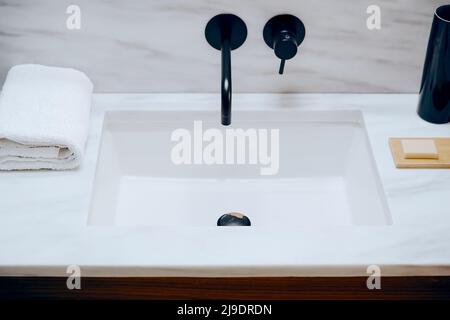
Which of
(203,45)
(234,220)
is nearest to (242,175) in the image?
(234,220)

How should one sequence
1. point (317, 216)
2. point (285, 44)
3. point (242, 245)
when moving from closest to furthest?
point (242, 245) < point (285, 44) < point (317, 216)

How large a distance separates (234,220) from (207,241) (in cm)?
21

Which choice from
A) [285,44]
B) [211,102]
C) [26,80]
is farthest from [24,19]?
[285,44]

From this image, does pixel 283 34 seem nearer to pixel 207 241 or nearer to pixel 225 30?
pixel 225 30

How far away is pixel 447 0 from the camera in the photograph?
1.09 meters

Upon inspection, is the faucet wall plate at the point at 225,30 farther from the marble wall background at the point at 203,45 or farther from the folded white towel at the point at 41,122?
the folded white towel at the point at 41,122

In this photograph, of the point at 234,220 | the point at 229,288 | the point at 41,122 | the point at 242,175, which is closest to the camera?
the point at 229,288

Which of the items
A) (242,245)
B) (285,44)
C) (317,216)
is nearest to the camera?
(242,245)

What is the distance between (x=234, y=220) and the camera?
1.14 metres

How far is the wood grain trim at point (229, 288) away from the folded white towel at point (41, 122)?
23cm

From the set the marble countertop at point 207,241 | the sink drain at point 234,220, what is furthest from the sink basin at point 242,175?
the marble countertop at point 207,241

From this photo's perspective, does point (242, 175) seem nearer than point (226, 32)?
No

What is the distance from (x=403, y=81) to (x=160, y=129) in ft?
1.72
